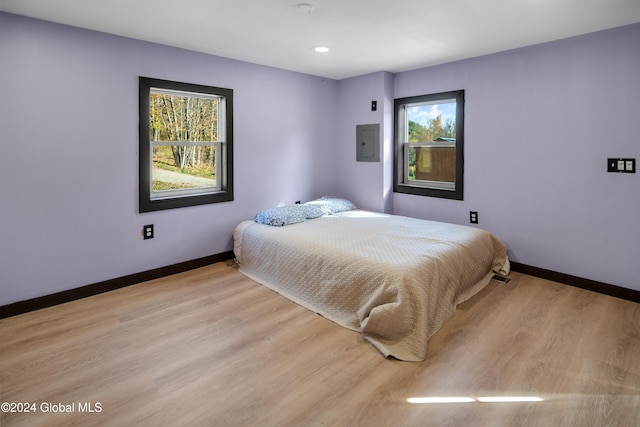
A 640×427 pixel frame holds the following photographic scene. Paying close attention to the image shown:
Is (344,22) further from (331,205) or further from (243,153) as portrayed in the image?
(331,205)

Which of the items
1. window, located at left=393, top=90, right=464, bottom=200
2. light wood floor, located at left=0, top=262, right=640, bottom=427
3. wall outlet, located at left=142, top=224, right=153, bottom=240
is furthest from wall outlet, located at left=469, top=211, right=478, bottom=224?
wall outlet, located at left=142, top=224, right=153, bottom=240

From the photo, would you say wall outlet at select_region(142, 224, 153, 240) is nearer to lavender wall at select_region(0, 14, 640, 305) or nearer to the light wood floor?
lavender wall at select_region(0, 14, 640, 305)

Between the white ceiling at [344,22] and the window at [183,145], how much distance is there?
1.47ft

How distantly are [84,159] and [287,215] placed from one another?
6.09 feet

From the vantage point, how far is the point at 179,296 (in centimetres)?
311

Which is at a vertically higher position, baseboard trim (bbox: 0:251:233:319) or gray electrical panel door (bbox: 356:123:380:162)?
A: gray electrical panel door (bbox: 356:123:380:162)

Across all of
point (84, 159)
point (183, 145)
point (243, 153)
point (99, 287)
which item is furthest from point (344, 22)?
point (99, 287)

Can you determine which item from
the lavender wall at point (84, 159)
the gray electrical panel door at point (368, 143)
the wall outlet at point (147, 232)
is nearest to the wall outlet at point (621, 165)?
the gray electrical panel door at point (368, 143)

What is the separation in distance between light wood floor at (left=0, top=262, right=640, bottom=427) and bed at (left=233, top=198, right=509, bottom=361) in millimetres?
145

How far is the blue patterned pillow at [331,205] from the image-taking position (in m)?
4.26

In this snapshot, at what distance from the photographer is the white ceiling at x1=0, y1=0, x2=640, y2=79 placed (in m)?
2.46

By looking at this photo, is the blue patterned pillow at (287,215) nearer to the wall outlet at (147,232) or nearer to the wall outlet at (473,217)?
the wall outlet at (147,232)

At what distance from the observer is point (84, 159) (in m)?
2.97

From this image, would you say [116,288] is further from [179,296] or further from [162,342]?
[162,342]
